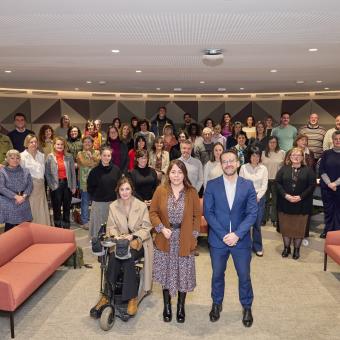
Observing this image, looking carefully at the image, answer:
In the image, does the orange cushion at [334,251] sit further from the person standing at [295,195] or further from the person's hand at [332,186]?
the person's hand at [332,186]

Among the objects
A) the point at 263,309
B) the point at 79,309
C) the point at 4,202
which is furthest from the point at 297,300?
the point at 4,202

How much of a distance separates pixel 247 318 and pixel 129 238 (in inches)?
52.8

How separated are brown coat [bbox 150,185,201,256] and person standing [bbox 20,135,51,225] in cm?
258

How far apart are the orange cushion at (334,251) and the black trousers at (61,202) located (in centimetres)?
386

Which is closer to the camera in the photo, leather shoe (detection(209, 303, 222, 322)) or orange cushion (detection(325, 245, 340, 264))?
leather shoe (detection(209, 303, 222, 322))

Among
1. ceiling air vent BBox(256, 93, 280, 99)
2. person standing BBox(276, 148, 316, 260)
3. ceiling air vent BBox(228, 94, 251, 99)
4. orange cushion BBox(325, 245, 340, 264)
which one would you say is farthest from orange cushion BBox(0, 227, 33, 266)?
ceiling air vent BBox(256, 93, 280, 99)

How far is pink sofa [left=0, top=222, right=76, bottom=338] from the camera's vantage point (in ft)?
11.6

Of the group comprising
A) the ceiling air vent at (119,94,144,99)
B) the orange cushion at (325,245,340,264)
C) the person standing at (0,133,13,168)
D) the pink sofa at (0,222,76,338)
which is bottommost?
the orange cushion at (325,245,340,264)

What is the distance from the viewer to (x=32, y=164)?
5504 mm

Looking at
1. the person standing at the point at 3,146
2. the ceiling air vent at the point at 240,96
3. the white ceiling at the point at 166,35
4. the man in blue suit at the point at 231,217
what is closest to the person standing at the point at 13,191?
the white ceiling at the point at 166,35

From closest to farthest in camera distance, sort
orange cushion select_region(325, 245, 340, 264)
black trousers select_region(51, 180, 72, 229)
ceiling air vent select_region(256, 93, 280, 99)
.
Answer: orange cushion select_region(325, 245, 340, 264) < black trousers select_region(51, 180, 72, 229) < ceiling air vent select_region(256, 93, 280, 99)

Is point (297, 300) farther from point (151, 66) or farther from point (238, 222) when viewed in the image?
point (151, 66)

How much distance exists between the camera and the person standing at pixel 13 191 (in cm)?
494

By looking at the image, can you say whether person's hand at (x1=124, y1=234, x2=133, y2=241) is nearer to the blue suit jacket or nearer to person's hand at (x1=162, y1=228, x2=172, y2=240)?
person's hand at (x1=162, y1=228, x2=172, y2=240)
